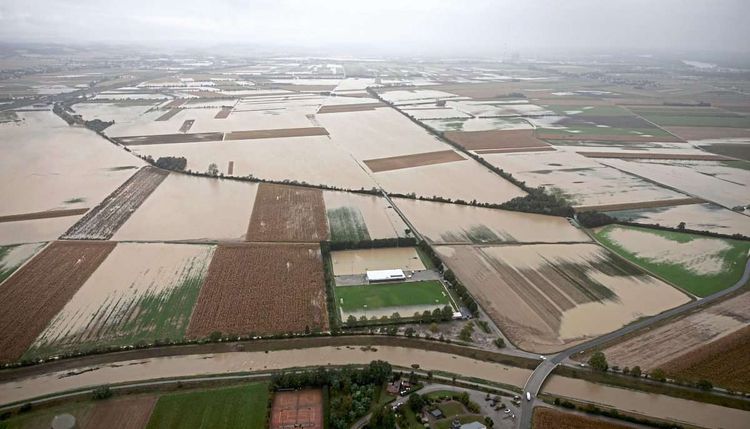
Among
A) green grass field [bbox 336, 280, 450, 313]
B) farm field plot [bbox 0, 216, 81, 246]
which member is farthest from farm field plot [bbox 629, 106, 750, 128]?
farm field plot [bbox 0, 216, 81, 246]

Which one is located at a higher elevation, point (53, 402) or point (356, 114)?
point (356, 114)

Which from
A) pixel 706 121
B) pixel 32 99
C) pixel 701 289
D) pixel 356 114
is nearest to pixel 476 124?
pixel 356 114

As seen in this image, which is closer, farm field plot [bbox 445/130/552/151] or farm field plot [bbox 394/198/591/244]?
farm field plot [bbox 394/198/591/244]

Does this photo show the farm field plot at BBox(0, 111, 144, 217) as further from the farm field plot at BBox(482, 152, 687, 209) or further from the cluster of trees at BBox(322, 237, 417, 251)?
the farm field plot at BBox(482, 152, 687, 209)

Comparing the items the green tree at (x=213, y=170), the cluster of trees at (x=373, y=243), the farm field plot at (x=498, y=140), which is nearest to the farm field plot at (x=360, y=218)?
the cluster of trees at (x=373, y=243)

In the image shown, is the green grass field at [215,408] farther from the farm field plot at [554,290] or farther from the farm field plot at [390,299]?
the farm field plot at [554,290]

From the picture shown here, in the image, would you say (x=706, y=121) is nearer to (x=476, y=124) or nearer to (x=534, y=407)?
(x=476, y=124)

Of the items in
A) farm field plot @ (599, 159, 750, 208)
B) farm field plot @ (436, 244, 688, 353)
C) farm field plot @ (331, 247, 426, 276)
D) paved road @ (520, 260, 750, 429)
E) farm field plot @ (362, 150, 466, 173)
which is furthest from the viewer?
farm field plot @ (362, 150, 466, 173)
